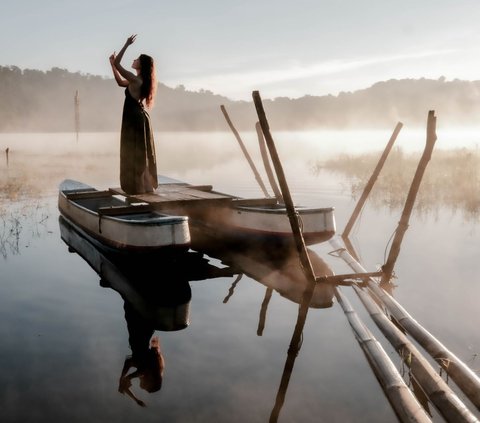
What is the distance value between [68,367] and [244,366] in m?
Answer: 2.18

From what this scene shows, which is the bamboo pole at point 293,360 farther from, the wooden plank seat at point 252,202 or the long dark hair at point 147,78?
the wooden plank seat at point 252,202

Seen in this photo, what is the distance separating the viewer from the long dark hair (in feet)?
36.0

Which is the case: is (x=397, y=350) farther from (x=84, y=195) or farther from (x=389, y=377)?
(x=84, y=195)

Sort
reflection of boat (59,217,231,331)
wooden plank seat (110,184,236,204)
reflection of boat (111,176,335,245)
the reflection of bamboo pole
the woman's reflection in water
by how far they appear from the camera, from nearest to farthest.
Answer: the woman's reflection in water
the reflection of bamboo pole
reflection of boat (59,217,231,331)
reflection of boat (111,176,335,245)
wooden plank seat (110,184,236,204)

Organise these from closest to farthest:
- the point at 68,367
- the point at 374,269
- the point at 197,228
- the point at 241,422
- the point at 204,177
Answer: the point at 241,422, the point at 68,367, the point at 374,269, the point at 197,228, the point at 204,177

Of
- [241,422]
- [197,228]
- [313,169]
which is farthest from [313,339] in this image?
[313,169]

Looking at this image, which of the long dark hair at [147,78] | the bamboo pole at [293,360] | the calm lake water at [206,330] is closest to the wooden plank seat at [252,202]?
the calm lake water at [206,330]

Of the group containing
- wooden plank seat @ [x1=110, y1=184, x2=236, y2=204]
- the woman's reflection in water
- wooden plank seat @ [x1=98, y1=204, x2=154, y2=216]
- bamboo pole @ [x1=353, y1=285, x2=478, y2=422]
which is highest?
wooden plank seat @ [x1=110, y1=184, x2=236, y2=204]

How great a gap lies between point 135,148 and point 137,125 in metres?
0.53

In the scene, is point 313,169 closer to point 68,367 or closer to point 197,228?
point 197,228

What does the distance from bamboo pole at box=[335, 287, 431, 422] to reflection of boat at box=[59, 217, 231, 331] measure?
8.61 feet

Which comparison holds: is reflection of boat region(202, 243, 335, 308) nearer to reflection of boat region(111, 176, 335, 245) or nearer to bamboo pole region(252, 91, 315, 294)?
bamboo pole region(252, 91, 315, 294)

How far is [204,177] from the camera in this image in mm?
29375

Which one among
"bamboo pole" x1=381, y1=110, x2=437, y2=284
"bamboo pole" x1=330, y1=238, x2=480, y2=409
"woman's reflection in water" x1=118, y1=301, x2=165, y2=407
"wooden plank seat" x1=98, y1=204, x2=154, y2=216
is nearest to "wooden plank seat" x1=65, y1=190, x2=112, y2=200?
"wooden plank seat" x1=98, y1=204, x2=154, y2=216
